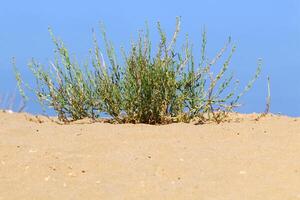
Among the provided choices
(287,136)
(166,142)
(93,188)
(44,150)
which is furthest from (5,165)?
(287,136)

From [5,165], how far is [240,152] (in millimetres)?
1927

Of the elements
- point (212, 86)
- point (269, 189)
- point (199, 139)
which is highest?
point (212, 86)

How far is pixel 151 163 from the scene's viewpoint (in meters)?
5.26

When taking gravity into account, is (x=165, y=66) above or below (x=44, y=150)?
above

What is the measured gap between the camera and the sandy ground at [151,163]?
15.4 feet

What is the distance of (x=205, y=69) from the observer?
804 centimetres

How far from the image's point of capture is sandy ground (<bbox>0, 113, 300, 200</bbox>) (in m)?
4.68

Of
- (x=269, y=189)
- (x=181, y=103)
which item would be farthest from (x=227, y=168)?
(x=181, y=103)

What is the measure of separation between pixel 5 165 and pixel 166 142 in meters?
1.42

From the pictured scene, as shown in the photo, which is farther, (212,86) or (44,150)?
(212,86)

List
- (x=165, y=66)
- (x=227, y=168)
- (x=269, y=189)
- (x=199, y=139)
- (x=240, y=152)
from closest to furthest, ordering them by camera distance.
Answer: (x=269, y=189) < (x=227, y=168) < (x=240, y=152) < (x=199, y=139) < (x=165, y=66)

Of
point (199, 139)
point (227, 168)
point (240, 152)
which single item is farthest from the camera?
point (199, 139)

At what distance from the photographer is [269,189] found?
182 inches

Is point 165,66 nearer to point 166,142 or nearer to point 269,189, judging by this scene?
point 166,142
